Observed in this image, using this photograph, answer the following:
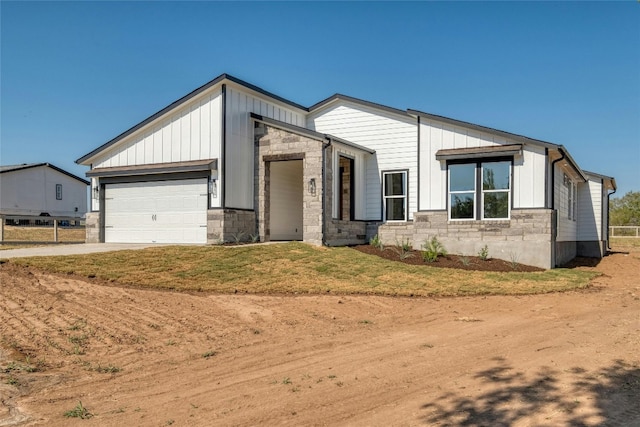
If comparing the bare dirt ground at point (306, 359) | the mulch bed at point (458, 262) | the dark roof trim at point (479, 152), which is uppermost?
the dark roof trim at point (479, 152)

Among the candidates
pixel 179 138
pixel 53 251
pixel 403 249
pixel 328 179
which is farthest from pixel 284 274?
pixel 179 138

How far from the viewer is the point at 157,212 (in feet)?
57.8

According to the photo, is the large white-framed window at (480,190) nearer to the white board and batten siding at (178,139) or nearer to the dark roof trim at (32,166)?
the white board and batten siding at (178,139)

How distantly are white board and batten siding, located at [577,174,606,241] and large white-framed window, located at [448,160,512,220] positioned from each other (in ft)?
31.1

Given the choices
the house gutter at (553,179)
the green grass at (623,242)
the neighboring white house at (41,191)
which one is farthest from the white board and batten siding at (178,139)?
the green grass at (623,242)

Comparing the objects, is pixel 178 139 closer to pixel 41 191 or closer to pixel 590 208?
pixel 590 208

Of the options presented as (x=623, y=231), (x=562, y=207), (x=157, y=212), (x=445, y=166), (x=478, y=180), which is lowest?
(x=623, y=231)

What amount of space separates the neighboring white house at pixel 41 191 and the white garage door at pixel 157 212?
19468 mm

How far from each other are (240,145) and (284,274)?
694 centimetres

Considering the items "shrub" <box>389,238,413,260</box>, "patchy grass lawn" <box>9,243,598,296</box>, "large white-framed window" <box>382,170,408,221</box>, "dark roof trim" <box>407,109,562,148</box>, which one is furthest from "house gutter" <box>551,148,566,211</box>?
"large white-framed window" <box>382,170,408,221</box>

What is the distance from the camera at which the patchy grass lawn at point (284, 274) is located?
10.7m

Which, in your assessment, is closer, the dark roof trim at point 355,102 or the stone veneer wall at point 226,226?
the stone veneer wall at point 226,226

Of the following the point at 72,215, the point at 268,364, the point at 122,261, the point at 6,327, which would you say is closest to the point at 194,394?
the point at 268,364

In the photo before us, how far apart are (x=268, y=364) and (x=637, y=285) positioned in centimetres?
1184
